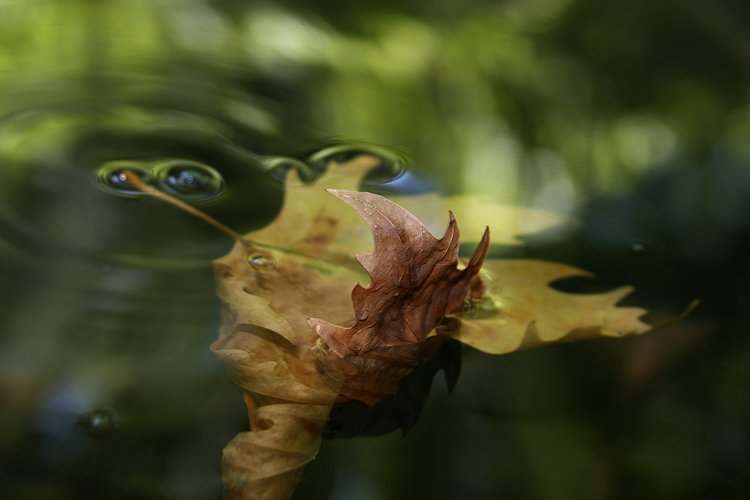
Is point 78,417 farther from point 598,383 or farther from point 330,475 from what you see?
point 598,383

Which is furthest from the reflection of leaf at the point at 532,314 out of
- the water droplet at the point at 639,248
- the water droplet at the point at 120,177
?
the water droplet at the point at 120,177

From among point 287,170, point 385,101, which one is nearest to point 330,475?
point 287,170

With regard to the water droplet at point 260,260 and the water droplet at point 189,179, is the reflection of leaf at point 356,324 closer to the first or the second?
the water droplet at point 260,260

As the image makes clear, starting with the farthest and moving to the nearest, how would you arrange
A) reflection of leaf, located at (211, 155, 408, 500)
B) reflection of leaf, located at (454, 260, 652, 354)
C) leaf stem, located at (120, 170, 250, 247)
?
1. leaf stem, located at (120, 170, 250, 247)
2. reflection of leaf, located at (454, 260, 652, 354)
3. reflection of leaf, located at (211, 155, 408, 500)

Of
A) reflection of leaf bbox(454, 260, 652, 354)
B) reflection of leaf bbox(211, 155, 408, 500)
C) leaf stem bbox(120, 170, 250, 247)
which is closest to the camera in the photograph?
reflection of leaf bbox(211, 155, 408, 500)

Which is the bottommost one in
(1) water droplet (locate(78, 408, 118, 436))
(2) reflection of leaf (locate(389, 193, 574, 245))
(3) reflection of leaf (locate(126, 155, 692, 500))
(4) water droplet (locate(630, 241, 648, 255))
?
(1) water droplet (locate(78, 408, 118, 436))

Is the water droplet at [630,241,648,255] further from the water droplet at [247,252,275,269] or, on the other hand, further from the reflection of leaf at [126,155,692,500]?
the water droplet at [247,252,275,269]

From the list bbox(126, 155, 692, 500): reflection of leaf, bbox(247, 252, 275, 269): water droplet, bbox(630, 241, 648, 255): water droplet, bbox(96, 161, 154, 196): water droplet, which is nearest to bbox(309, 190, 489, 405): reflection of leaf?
bbox(126, 155, 692, 500): reflection of leaf
